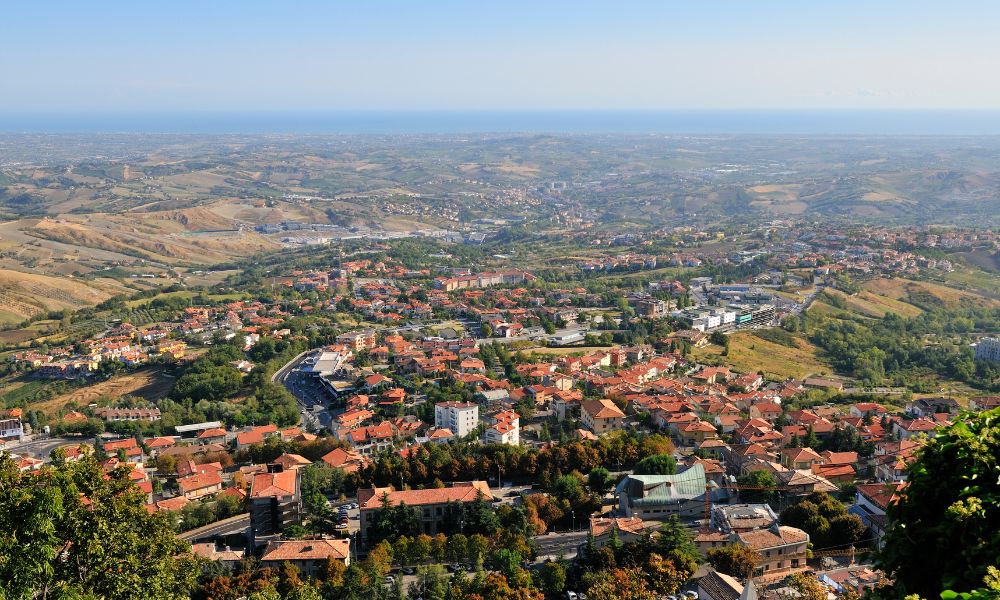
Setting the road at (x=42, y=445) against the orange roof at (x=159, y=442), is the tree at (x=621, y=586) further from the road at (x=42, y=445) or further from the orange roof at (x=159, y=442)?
the road at (x=42, y=445)

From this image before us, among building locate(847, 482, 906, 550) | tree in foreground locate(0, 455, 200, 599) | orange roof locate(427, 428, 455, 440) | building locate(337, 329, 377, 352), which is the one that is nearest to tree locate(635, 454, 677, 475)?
building locate(847, 482, 906, 550)

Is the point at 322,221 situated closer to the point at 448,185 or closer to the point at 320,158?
the point at 448,185

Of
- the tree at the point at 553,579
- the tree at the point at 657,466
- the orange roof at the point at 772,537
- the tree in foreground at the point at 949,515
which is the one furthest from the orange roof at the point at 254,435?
the tree in foreground at the point at 949,515

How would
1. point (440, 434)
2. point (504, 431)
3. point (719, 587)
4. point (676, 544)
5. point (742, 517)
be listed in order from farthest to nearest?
1. point (440, 434)
2. point (504, 431)
3. point (742, 517)
4. point (676, 544)
5. point (719, 587)

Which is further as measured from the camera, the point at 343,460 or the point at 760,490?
the point at 343,460

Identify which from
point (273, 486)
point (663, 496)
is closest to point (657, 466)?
point (663, 496)

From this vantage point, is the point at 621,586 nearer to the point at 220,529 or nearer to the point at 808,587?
the point at 808,587
